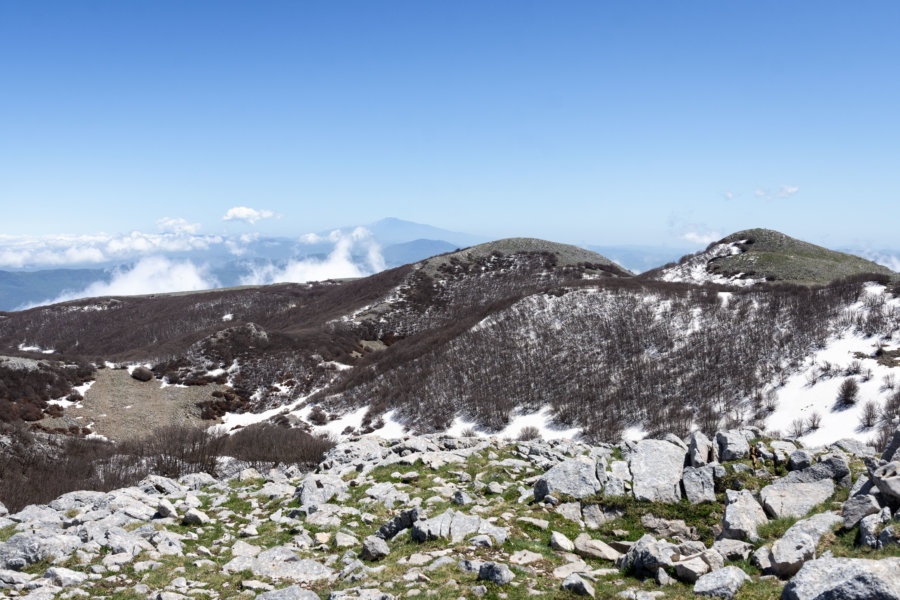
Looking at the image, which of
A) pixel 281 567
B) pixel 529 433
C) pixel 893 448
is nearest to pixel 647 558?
pixel 893 448

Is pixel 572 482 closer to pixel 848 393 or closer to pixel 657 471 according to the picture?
pixel 657 471

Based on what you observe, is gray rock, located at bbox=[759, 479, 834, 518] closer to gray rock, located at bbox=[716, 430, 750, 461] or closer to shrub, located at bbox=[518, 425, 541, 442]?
gray rock, located at bbox=[716, 430, 750, 461]

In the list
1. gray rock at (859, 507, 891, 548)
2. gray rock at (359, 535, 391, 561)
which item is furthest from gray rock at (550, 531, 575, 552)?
gray rock at (859, 507, 891, 548)

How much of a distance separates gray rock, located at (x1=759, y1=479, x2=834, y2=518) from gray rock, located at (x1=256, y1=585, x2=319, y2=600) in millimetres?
10643

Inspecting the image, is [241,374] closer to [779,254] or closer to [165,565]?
[165,565]

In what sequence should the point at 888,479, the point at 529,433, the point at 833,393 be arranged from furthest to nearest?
the point at 529,433, the point at 833,393, the point at 888,479

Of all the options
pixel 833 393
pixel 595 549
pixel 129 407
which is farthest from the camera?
pixel 129 407

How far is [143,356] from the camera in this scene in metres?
71.9

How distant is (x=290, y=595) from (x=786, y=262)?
9031cm

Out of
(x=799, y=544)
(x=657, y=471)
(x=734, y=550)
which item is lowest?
(x=657, y=471)

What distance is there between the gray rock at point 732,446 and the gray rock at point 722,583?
287 inches

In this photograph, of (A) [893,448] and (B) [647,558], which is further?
(A) [893,448]

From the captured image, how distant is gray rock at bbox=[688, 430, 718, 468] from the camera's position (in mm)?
15062

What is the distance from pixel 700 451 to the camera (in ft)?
50.0
